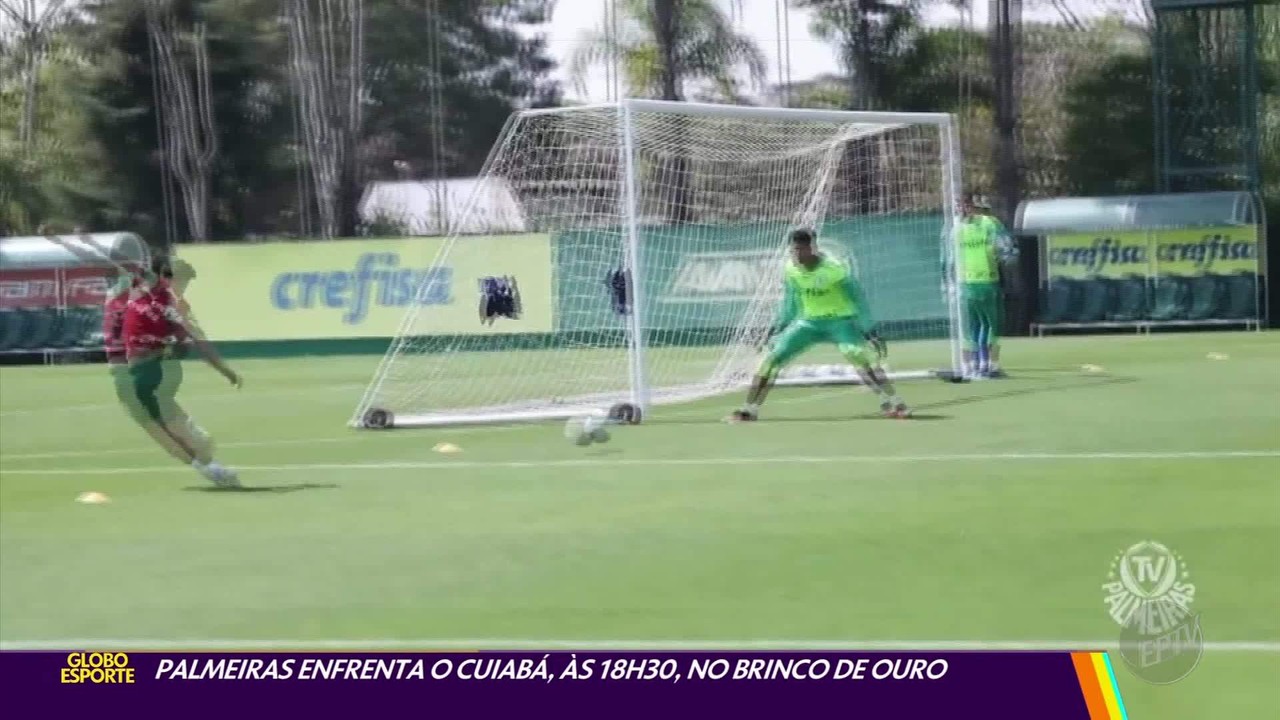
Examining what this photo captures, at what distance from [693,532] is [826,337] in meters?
6.63

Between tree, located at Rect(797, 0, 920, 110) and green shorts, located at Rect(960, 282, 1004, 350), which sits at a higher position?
tree, located at Rect(797, 0, 920, 110)

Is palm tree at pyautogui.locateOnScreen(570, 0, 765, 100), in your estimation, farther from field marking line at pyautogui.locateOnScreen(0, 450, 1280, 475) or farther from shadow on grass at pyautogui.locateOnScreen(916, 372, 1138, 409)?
field marking line at pyautogui.locateOnScreen(0, 450, 1280, 475)

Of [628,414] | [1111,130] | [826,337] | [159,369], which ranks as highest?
[1111,130]

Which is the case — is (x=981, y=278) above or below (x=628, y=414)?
above

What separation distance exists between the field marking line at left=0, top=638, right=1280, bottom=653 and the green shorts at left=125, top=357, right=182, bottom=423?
548 centimetres

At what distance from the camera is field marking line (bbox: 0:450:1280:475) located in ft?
47.6

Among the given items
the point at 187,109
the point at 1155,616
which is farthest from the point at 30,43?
the point at 1155,616

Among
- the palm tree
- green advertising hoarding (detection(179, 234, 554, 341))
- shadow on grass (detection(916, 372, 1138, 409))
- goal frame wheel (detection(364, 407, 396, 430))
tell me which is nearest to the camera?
goal frame wheel (detection(364, 407, 396, 430))

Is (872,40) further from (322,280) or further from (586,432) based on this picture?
(586,432)

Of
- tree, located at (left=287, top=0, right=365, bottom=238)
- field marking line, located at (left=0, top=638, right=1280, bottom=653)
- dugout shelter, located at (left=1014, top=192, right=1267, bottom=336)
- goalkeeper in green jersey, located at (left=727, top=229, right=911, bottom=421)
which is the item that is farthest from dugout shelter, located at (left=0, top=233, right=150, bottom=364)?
field marking line, located at (left=0, top=638, right=1280, bottom=653)

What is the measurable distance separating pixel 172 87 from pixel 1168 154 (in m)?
21.5

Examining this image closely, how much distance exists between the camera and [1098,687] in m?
7.19

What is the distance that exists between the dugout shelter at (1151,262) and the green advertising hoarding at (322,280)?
28.6 feet

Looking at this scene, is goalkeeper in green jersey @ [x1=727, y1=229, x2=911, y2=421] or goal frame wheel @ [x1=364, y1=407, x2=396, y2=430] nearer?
goalkeeper in green jersey @ [x1=727, y1=229, x2=911, y2=421]
